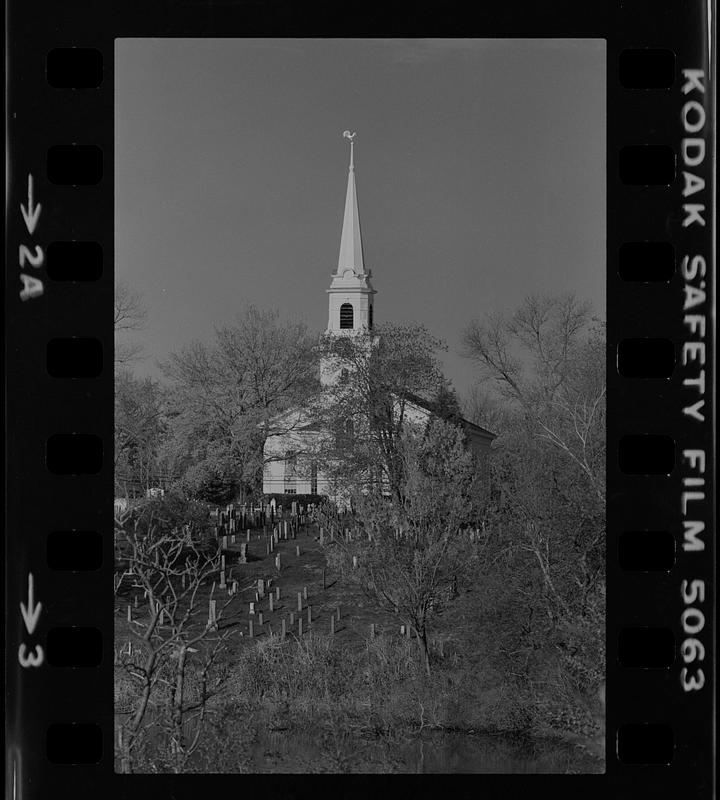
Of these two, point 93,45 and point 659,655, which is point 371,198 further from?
point 659,655

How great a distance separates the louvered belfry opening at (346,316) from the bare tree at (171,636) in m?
1.44

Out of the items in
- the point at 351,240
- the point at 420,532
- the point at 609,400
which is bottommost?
→ the point at 420,532

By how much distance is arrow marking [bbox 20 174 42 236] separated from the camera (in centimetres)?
421

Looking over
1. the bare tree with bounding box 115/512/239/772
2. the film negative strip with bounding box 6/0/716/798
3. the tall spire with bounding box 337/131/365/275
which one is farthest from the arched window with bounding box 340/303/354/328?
the film negative strip with bounding box 6/0/716/798

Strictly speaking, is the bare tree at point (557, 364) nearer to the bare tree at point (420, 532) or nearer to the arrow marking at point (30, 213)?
the bare tree at point (420, 532)

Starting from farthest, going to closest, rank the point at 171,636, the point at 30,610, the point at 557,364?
the point at 557,364, the point at 171,636, the point at 30,610

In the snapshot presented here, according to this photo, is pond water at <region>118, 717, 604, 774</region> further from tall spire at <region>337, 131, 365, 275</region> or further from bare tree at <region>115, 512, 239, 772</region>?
tall spire at <region>337, 131, 365, 275</region>

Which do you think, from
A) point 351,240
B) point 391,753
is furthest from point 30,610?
point 351,240

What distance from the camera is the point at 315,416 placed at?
576cm

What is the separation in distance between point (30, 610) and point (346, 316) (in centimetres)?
234

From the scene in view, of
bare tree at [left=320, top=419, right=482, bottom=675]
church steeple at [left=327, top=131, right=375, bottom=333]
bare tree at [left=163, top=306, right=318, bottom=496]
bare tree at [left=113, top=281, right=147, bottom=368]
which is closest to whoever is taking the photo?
bare tree at [left=113, top=281, right=147, bottom=368]

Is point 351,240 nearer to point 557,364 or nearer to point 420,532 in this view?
point 557,364

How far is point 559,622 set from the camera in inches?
223

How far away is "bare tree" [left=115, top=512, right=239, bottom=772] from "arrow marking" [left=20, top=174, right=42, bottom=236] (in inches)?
64.4
